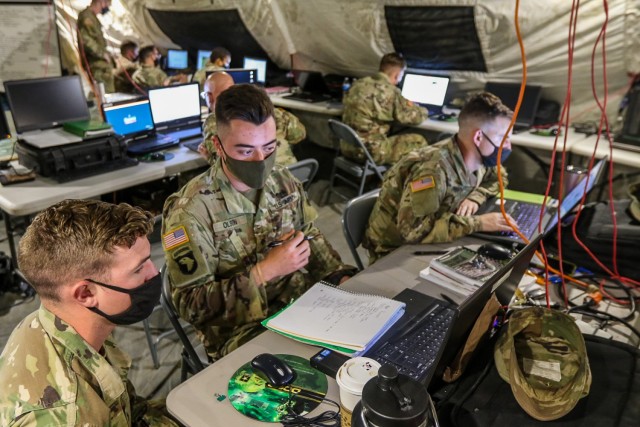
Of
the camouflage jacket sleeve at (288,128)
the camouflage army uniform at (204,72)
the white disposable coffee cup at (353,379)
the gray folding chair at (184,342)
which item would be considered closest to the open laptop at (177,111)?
the camouflage jacket sleeve at (288,128)

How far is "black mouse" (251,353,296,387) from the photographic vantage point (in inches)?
39.8

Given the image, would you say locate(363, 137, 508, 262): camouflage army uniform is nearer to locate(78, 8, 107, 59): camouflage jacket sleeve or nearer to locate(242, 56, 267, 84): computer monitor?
locate(242, 56, 267, 84): computer monitor

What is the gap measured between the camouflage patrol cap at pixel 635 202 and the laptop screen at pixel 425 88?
7.10ft

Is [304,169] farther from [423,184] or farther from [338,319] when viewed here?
[338,319]

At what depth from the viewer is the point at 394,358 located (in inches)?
42.5

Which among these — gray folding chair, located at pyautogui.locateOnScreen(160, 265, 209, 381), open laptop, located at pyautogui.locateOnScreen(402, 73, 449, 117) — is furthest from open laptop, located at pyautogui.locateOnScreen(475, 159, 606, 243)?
open laptop, located at pyautogui.locateOnScreen(402, 73, 449, 117)

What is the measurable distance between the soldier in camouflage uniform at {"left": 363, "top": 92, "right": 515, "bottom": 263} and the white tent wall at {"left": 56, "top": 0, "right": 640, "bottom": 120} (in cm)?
171

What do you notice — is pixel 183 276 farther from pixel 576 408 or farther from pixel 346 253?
pixel 346 253

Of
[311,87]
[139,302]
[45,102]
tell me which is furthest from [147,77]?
[139,302]

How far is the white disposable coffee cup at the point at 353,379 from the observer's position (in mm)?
778

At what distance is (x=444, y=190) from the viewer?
178 cm

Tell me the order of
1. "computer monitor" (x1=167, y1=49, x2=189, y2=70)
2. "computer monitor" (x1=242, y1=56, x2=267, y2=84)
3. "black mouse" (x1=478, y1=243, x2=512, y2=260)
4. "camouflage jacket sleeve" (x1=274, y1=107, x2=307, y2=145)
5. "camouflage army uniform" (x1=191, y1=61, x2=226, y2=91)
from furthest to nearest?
"computer monitor" (x1=167, y1=49, x2=189, y2=70) → "computer monitor" (x1=242, y1=56, x2=267, y2=84) → "camouflage army uniform" (x1=191, y1=61, x2=226, y2=91) → "camouflage jacket sleeve" (x1=274, y1=107, x2=307, y2=145) → "black mouse" (x1=478, y1=243, x2=512, y2=260)

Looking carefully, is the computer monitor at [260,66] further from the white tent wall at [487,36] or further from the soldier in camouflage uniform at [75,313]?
the soldier in camouflage uniform at [75,313]

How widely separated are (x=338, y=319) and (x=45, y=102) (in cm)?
245
